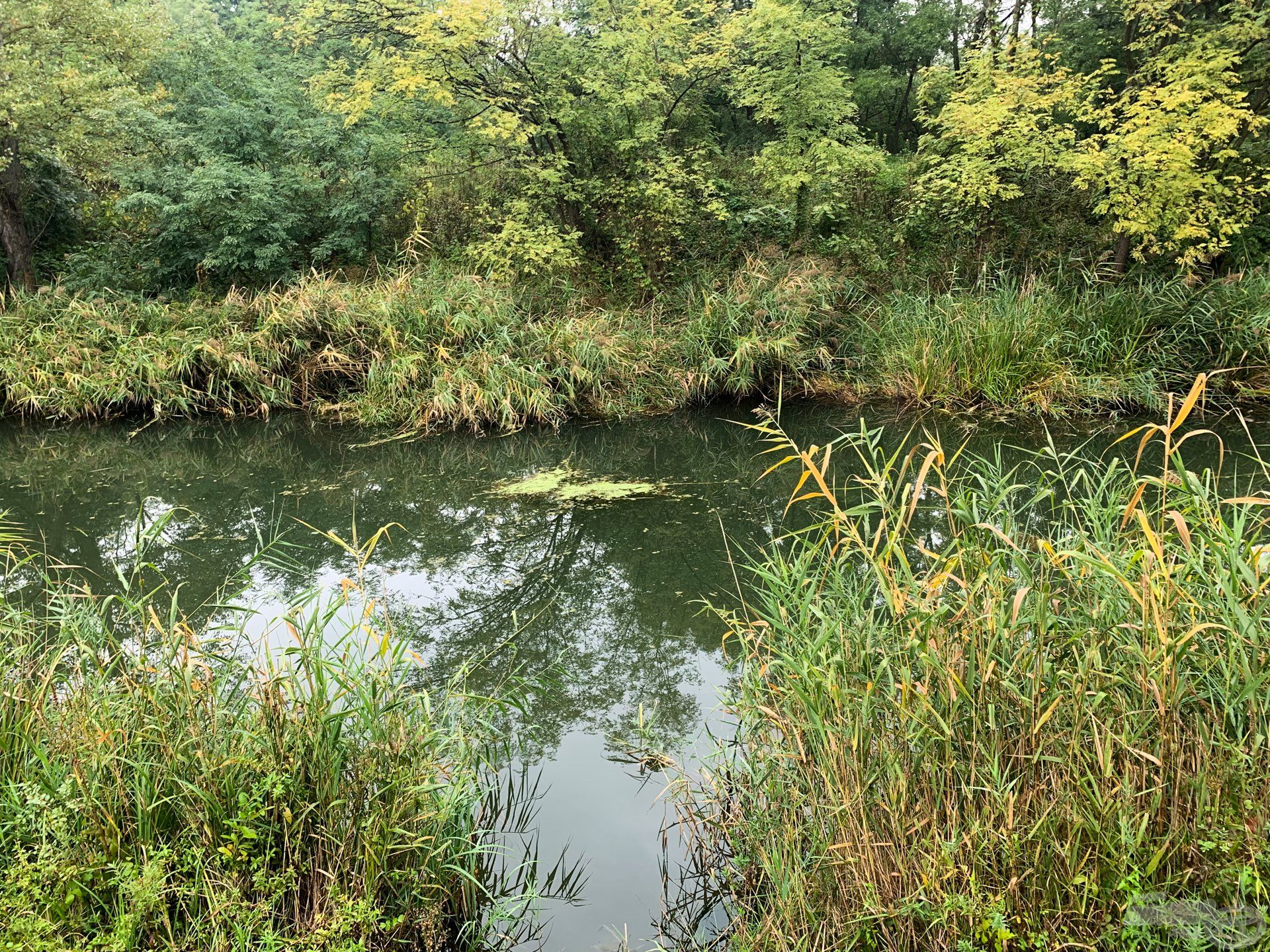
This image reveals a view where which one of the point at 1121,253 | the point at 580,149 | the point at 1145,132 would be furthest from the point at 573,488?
the point at 1121,253

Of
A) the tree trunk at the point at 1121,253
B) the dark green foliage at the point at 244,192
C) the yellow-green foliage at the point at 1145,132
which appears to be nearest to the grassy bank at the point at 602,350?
the tree trunk at the point at 1121,253

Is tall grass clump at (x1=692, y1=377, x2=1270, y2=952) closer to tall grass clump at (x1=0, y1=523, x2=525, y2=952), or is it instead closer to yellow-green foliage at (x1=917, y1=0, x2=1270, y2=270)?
tall grass clump at (x1=0, y1=523, x2=525, y2=952)

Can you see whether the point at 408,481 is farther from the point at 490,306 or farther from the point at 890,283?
the point at 890,283

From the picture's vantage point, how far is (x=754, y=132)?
13977mm

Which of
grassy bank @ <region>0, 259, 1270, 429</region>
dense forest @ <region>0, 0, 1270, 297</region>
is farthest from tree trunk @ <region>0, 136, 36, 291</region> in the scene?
grassy bank @ <region>0, 259, 1270, 429</region>

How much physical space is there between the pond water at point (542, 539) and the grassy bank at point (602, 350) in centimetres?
34

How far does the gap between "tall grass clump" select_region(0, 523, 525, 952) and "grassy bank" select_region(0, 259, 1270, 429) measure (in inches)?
233

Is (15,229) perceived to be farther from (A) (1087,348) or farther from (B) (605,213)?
(A) (1087,348)

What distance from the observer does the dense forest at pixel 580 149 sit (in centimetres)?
884

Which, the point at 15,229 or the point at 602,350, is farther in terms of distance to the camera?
the point at 15,229

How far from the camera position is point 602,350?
28.4 feet

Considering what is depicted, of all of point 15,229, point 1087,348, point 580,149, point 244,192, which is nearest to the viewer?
point 1087,348

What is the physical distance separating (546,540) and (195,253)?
7.46 m

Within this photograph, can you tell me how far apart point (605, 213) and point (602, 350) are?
11.6ft
